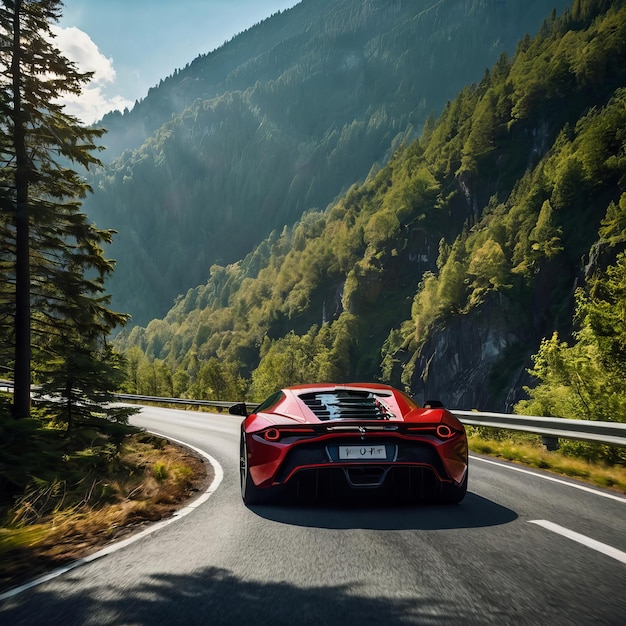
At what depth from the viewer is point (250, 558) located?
3893 mm

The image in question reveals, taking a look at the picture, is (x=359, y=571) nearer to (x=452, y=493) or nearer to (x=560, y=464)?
(x=452, y=493)

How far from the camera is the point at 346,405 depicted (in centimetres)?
568

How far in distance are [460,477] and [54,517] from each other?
3.73m

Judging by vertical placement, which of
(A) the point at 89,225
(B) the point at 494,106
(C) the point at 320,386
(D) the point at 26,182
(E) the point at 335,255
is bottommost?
(C) the point at 320,386

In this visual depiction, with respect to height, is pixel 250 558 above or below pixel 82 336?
below

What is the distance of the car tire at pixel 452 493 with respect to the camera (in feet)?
17.4

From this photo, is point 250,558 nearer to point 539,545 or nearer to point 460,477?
point 539,545

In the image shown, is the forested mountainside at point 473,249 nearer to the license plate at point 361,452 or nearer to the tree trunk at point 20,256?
the tree trunk at point 20,256

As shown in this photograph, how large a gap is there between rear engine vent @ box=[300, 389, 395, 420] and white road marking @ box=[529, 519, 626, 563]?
59.3 inches

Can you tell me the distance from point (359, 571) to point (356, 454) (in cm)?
161

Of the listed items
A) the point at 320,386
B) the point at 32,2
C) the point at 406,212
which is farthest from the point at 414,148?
the point at 320,386

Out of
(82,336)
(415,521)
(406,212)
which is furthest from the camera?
(406,212)

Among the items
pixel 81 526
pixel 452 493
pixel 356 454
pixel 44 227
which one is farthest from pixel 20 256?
pixel 452 493

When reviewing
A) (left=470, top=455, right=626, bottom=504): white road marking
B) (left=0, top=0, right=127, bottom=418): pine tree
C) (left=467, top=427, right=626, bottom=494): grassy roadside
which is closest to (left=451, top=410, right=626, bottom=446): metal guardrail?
(left=467, top=427, right=626, bottom=494): grassy roadside
